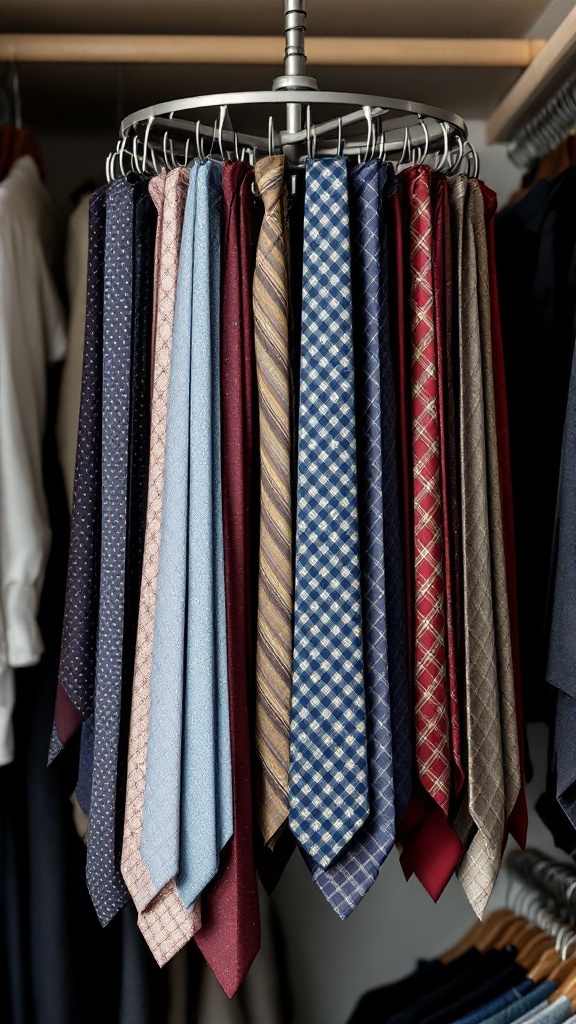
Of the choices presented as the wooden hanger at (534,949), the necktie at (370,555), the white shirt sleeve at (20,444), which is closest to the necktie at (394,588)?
the necktie at (370,555)

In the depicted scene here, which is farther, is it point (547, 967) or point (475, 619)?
point (547, 967)

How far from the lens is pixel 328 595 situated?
27.3 inches

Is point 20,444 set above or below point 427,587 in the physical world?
above

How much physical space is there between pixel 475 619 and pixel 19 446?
480 millimetres

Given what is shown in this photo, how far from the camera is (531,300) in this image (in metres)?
1.02

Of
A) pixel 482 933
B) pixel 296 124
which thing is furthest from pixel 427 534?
pixel 482 933

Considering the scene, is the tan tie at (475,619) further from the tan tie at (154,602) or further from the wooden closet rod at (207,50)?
the wooden closet rod at (207,50)

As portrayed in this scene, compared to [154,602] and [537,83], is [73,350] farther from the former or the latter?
[537,83]

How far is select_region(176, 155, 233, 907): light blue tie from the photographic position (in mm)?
685

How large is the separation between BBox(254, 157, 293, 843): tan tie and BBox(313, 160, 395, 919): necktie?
0.06 metres

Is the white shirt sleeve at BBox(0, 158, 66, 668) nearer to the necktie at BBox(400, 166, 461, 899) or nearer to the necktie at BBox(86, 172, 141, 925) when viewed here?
the necktie at BBox(86, 172, 141, 925)

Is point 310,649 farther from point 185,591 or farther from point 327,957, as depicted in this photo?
point 327,957

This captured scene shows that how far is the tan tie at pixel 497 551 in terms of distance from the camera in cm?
76

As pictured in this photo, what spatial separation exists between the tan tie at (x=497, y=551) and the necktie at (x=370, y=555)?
0.36 feet
